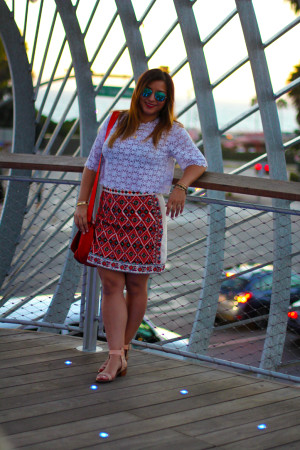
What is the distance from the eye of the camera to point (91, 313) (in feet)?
13.2

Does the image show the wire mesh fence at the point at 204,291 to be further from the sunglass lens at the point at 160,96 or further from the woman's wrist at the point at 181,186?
the sunglass lens at the point at 160,96

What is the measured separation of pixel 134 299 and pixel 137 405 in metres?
0.64

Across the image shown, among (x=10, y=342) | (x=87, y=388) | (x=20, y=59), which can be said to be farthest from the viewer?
(x=20, y=59)

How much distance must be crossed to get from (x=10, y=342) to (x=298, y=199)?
191cm

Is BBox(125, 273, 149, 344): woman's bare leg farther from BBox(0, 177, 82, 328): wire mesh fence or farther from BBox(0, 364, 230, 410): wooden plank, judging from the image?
BBox(0, 177, 82, 328): wire mesh fence

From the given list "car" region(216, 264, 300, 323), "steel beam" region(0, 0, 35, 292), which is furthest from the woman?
"car" region(216, 264, 300, 323)

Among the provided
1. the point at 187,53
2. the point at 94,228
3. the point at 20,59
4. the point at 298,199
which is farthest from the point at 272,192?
the point at 20,59

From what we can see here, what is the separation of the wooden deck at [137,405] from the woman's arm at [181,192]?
91cm

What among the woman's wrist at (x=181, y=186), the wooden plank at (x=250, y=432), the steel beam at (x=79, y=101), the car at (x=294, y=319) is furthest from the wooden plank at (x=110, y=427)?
the car at (x=294, y=319)

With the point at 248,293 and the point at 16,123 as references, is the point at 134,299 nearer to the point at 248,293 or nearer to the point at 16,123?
the point at 16,123

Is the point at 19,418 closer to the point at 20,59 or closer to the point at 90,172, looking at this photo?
the point at 90,172

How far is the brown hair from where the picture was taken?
11.3 feet

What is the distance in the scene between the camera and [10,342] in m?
4.04

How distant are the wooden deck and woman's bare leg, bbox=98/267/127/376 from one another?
20 centimetres
